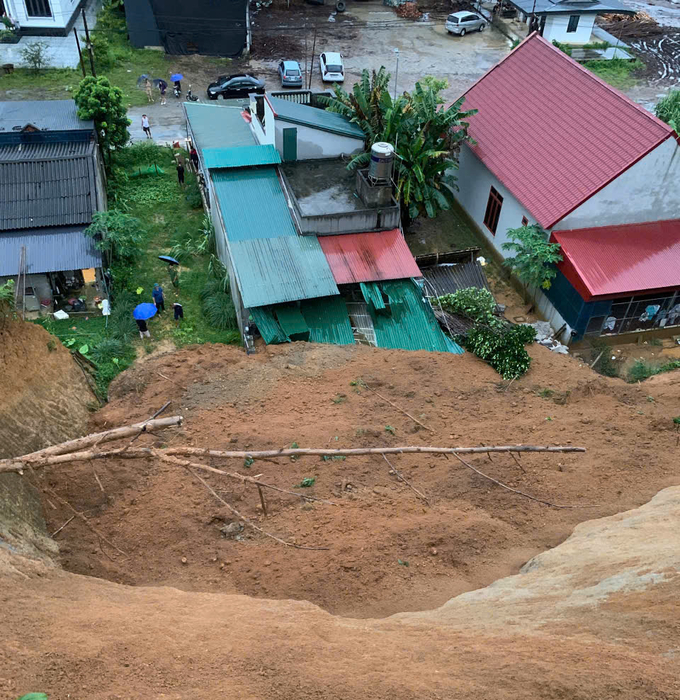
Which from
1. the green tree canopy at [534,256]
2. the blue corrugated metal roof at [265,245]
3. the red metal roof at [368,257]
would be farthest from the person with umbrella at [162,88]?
the green tree canopy at [534,256]

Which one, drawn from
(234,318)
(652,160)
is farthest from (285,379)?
(652,160)

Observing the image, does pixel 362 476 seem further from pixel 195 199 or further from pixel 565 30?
pixel 565 30

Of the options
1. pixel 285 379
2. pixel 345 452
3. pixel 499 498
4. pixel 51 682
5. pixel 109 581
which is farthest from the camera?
pixel 285 379

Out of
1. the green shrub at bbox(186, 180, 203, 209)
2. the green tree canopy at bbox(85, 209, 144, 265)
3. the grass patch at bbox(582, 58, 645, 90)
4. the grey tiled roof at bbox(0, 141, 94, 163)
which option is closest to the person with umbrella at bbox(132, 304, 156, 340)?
the green tree canopy at bbox(85, 209, 144, 265)

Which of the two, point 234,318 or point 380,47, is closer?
point 234,318

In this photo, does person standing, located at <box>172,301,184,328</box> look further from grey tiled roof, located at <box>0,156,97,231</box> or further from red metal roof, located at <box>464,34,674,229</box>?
red metal roof, located at <box>464,34,674,229</box>

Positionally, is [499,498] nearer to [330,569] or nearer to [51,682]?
[330,569]

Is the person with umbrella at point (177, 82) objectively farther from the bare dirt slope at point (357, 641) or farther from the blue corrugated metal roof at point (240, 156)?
the bare dirt slope at point (357, 641)
